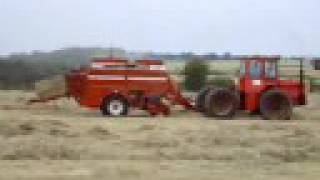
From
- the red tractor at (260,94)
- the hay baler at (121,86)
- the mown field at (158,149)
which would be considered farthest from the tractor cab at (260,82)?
the hay baler at (121,86)

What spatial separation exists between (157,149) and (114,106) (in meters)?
8.55

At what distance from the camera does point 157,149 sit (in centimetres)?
1675

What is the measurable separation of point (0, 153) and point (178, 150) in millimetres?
3563

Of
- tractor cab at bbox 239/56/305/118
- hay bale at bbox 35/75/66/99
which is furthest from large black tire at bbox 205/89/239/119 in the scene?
hay bale at bbox 35/75/66/99

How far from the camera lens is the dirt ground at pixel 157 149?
13762mm

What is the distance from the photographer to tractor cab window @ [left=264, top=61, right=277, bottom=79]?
81.3ft

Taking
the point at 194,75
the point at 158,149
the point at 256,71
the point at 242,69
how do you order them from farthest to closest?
the point at 194,75
the point at 242,69
the point at 256,71
the point at 158,149

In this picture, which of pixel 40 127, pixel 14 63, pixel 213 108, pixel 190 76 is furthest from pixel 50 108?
pixel 14 63

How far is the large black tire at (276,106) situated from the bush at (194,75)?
20958 mm

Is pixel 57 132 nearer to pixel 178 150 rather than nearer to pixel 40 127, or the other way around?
pixel 40 127

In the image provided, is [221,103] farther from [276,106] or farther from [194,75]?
[194,75]

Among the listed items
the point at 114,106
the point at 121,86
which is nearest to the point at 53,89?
the point at 114,106

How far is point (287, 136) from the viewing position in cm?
1909

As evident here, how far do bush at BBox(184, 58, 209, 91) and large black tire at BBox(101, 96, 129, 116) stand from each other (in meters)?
20.8
